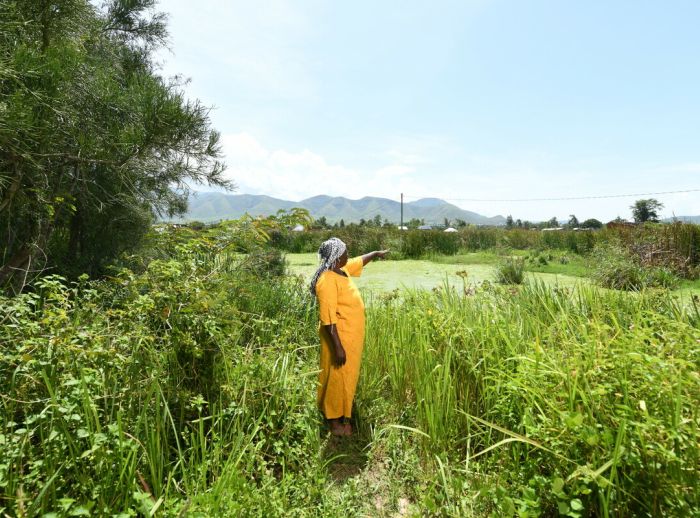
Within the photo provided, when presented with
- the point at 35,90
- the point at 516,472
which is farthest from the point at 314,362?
the point at 35,90

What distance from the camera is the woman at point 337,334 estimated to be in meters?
2.21

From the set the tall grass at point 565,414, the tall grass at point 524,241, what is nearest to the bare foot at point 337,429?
the tall grass at point 565,414

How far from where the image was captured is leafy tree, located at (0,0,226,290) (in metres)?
2.21

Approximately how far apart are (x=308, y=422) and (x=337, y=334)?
566 mm

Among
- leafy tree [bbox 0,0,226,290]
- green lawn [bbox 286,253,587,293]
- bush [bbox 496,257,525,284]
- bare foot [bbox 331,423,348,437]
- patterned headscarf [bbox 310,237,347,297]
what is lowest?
bare foot [bbox 331,423,348,437]

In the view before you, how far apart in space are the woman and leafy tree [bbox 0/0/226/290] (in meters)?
1.76

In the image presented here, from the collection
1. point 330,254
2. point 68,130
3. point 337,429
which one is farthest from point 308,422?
point 68,130

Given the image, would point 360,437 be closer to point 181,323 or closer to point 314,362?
point 314,362

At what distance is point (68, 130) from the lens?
112 inches

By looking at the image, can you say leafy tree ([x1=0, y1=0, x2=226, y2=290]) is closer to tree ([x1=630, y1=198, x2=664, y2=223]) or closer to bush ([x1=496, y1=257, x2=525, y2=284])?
bush ([x1=496, y1=257, x2=525, y2=284])

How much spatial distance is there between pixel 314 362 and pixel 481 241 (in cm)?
1616

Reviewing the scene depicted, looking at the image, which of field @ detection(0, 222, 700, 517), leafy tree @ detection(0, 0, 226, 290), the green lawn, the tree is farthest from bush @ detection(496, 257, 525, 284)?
the tree

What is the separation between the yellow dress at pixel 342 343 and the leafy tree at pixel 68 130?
1.83 metres

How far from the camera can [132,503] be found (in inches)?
55.2
